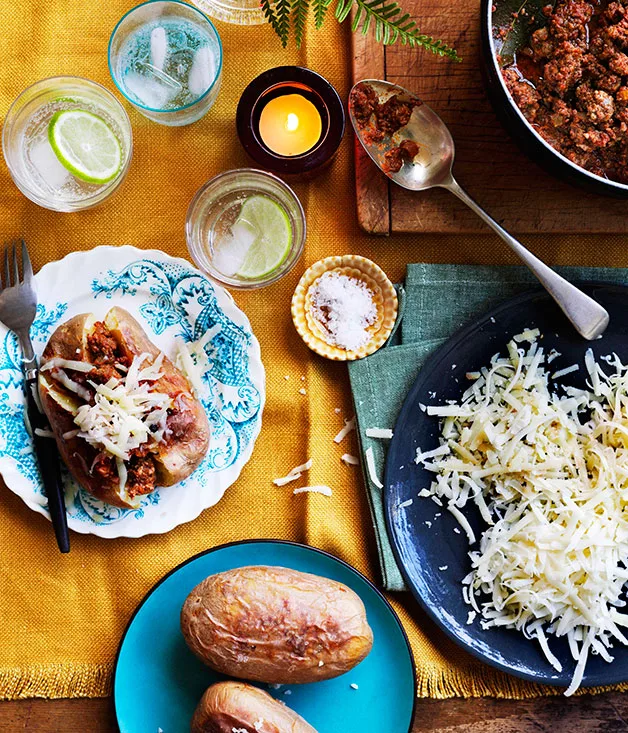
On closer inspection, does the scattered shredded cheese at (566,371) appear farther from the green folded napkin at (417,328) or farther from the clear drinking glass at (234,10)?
the clear drinking glass at (234,10)

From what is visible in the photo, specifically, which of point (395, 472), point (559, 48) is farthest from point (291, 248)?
point (559, 48)

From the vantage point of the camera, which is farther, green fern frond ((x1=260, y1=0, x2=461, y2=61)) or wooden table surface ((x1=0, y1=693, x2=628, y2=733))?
wooden table surface ((x1=0, y1=693, x2=628, y2=733))

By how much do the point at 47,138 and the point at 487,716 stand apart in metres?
1.85

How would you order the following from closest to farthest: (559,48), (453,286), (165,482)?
1. (559,48)
2. (165,482)
3. (453,286)

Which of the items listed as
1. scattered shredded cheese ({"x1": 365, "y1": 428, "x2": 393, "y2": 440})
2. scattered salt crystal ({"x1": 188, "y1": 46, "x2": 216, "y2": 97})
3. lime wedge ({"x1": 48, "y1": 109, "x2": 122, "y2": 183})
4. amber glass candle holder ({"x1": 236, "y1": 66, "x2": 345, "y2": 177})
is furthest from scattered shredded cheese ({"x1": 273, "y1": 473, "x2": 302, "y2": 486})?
scattered salt crystal ({"x1": 188, "y1": 46, "x2": 216, "y2": 97})

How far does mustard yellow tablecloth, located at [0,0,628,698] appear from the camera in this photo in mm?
1903

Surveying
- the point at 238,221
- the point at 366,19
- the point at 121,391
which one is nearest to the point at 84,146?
the point at 238,221

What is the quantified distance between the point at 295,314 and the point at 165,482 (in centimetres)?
52

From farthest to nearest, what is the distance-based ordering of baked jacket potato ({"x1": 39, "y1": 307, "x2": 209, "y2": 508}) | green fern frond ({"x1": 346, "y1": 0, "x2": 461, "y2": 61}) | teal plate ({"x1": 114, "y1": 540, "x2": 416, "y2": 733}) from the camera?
teal plate ({"x1": 114, "y1": 540, "x2": 416, "y2": 733}), baked jacket potato ({"x1": 39, "y1": 307, "x2": 209, "y2": 508}), green fern frond ({"x1": 346, "y1": 0, "x2": 461, "y2": 61})

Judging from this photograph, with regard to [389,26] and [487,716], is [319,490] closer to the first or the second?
[487,716]

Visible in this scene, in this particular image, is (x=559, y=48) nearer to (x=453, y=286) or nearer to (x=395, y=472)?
(x=453, y=286)

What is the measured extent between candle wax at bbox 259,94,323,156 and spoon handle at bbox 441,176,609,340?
364mm

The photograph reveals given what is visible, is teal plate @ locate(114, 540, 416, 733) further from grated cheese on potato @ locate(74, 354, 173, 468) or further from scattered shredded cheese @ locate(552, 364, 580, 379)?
scattered shredded cheese @ locate(552, 364, 580, 379)

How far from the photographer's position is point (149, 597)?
71.6 inches
